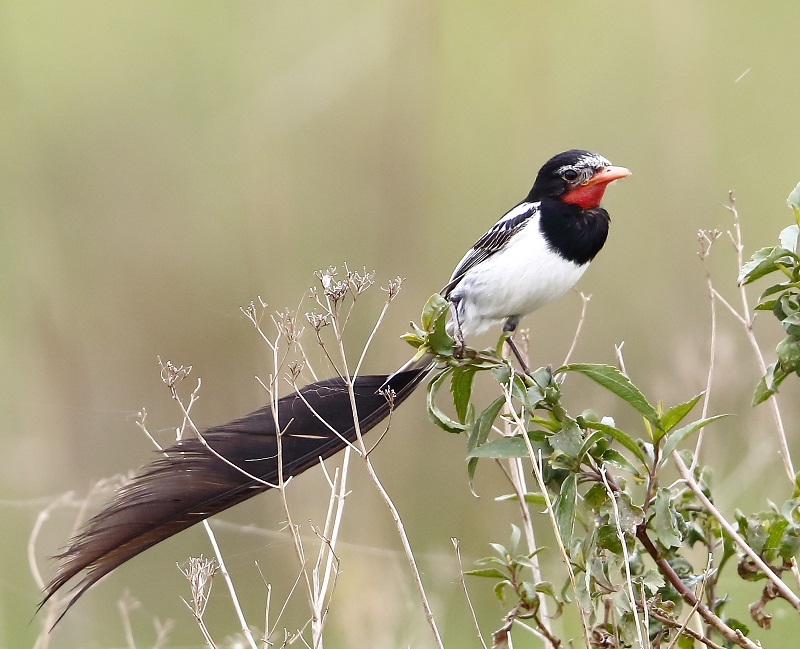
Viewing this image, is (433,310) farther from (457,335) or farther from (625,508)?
(457,335)

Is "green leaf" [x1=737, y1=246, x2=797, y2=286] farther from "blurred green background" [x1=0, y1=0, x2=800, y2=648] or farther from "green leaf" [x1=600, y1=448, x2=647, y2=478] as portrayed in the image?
"blurred green background" [x1=0, y1=0, x2=800, y2=648]

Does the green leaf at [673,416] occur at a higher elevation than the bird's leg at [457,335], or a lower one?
lower

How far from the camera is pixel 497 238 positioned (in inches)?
127

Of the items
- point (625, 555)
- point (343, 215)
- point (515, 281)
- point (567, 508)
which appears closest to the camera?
point (625, 555)

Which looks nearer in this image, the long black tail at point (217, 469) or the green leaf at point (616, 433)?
the green leaf at point (616, 433)

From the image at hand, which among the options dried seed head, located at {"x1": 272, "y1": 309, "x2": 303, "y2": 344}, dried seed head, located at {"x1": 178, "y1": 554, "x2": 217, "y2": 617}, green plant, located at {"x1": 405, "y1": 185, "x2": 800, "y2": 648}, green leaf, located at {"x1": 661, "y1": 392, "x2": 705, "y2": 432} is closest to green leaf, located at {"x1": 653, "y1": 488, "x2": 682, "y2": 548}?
green plant, located at {"x1": 405, "y1": 185, "x2": 800, "y2": 648}

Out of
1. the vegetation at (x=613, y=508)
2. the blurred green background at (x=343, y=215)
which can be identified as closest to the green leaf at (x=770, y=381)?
the vegetation at (x=613, y=508)

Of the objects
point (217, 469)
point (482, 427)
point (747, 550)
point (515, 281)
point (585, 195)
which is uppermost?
point (585, 195)

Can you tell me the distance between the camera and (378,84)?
683 cm

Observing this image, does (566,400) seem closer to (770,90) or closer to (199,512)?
(199,512)

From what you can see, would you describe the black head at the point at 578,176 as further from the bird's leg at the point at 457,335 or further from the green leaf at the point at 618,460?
the green leaf at the point at 618,460

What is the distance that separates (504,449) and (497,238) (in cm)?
126

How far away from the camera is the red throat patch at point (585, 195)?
10.1 ft

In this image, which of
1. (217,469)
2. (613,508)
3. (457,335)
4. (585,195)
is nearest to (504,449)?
(613,508)
